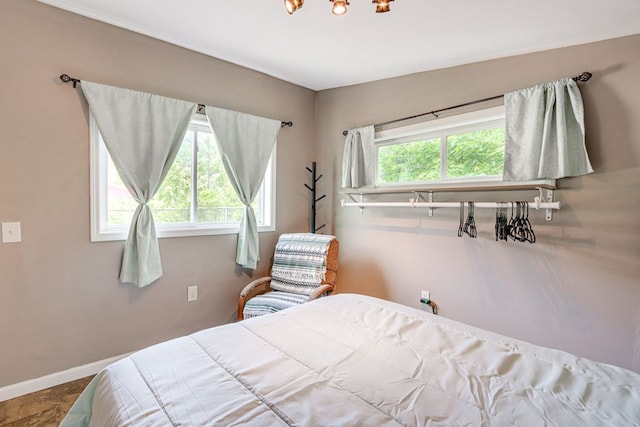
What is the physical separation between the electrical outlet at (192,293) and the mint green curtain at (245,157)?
0.44 metres

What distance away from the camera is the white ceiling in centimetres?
183

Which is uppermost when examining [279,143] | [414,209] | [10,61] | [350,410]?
[10,61]

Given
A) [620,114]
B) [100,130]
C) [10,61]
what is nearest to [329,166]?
[100,130]

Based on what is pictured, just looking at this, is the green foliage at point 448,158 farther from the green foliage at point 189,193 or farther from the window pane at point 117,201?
the window pane at point 117,201

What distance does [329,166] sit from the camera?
343cm

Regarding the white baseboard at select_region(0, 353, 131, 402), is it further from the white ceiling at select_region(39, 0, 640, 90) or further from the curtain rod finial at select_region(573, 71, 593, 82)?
the curtain rod finial at select_region(573, 71, 593, 82)

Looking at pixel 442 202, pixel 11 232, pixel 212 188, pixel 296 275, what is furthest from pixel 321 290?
pixel 11 232

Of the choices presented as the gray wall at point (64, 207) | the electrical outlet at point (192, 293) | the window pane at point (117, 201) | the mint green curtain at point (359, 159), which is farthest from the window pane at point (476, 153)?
the window pane at point (117, 201)

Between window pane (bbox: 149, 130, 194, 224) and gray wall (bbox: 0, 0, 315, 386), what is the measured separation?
0.72 ft

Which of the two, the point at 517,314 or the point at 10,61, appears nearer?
the point at 10,61

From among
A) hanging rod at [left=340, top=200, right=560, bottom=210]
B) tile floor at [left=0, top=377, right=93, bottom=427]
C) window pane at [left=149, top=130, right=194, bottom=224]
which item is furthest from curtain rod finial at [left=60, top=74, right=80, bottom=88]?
hanging rod at [left=340, top=200, right=560, bottom=210]

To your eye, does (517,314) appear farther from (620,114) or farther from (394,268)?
(620,114)

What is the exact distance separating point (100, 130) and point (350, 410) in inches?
92.7

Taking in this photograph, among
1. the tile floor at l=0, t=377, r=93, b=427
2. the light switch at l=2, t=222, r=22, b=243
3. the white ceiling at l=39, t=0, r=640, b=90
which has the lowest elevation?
the tile floor at l=0, t=377, r=93, b=427
